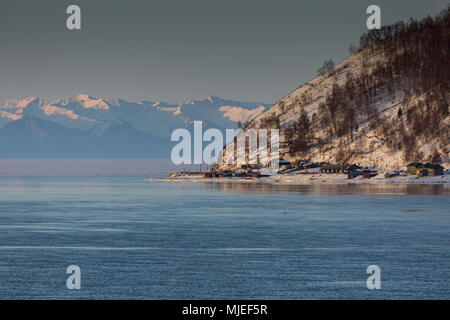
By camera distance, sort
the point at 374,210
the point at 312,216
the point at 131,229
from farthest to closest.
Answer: the point at 374,210, the point at 312,216, the point at 131,229

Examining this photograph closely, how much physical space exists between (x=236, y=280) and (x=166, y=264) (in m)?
9.04

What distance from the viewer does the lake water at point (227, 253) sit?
158 feet

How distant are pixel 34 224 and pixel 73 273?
133 feet

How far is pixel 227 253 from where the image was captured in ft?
211

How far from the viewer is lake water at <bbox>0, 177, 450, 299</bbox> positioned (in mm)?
48188

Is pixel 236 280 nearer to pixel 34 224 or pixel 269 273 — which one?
pixel 269 273

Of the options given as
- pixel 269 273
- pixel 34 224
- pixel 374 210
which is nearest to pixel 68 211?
pixel 34 224

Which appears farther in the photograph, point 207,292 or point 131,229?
point 131,229

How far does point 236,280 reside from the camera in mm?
51031

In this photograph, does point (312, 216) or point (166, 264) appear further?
point (312, 216)
